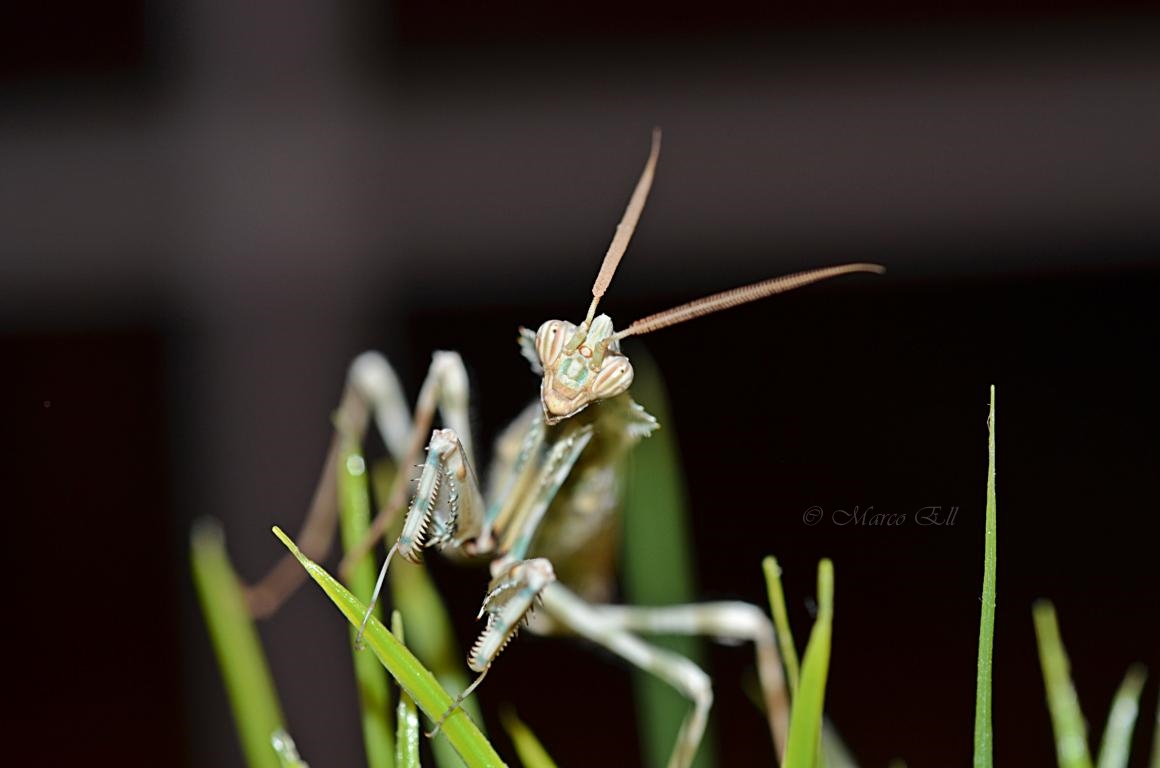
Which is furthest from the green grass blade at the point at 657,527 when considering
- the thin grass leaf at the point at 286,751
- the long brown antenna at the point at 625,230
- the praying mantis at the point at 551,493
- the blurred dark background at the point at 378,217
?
the blurred dark background at the point at 378,217

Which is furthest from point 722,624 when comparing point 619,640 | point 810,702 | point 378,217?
point 378,217

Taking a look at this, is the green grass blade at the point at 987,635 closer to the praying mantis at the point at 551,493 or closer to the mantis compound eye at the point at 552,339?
the praying mantis at the point at 551,493

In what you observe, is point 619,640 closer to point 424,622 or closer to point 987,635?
point 424,622

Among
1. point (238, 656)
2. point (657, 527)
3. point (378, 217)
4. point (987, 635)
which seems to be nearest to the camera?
point (987, 635)

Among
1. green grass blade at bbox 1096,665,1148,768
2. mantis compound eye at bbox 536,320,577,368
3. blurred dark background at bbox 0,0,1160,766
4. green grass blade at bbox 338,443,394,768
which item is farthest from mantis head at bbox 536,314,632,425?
blurred dark background at bbox 0,0,1160,766

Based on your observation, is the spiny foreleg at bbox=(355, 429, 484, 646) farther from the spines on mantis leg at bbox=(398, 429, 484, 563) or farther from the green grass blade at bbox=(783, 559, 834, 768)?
the green grass blade at bbox=(783, 559, 834, 768)

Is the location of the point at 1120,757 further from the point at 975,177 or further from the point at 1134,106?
the point at 1134,106
